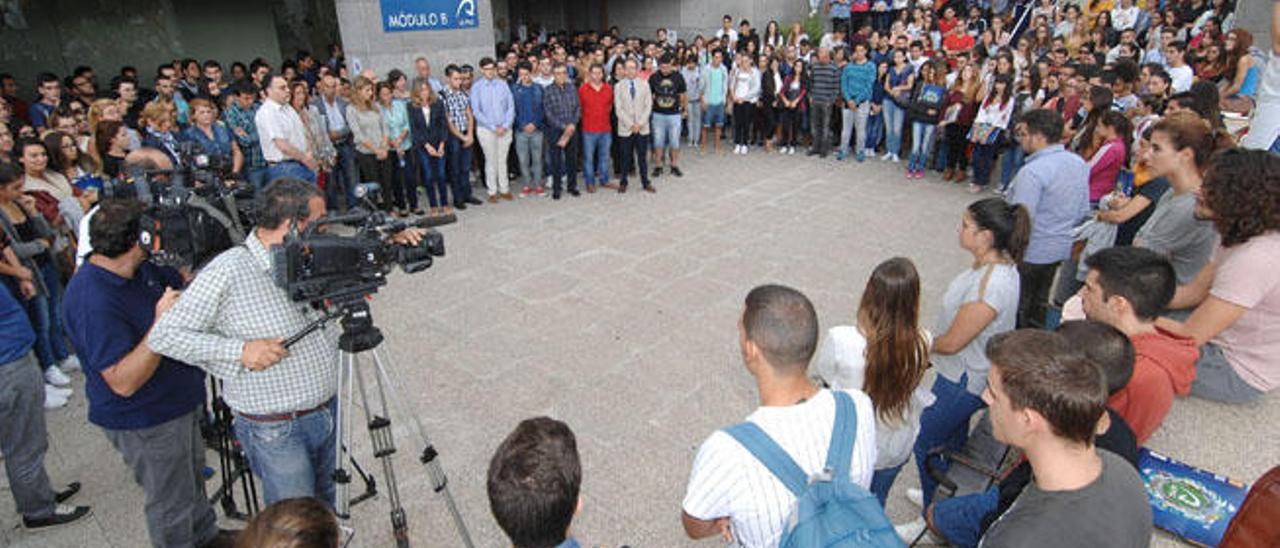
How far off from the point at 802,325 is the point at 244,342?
1.90m

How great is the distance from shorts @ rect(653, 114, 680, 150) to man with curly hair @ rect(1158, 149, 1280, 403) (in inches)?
264

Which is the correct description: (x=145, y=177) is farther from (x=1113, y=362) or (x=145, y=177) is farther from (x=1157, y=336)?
(x=1157, y=336)

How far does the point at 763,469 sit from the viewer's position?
5.46 ft

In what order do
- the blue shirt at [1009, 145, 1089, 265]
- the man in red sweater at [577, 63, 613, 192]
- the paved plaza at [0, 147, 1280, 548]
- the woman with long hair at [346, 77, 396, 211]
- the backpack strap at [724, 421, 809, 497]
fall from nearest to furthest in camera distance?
the backpack strap at [724, 421, 809, 497] < the paved plaza at [0, 147, 1280, 548] < the blue shirt at [1009, 145, 1089, 265] < the woman with long hair at [346, 77, 396, 211] < the man in red sweater at [577, 63, 613, 192]

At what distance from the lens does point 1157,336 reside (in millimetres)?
2572

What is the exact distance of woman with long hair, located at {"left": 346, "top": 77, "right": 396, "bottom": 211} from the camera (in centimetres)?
746

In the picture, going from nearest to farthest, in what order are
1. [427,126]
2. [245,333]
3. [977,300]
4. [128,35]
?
[245,333]
[977,300]
[427,126]
[128,35]

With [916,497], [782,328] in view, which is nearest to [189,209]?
[782,328]

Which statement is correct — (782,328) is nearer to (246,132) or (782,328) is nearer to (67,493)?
(67,493)

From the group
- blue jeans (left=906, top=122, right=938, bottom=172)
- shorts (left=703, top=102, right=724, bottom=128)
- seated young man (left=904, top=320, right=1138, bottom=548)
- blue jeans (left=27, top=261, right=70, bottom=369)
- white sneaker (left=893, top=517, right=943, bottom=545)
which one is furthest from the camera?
shorts (left=703, top=102, right=724, bottom=128)

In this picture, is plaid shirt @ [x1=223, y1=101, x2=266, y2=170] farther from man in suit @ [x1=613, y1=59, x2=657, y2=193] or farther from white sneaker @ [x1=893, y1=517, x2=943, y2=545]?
white sneaker @ [x1=893, y1=517, x2=943, y2=545]

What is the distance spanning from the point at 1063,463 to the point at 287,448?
261 centimetres

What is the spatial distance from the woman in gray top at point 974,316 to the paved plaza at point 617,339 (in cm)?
61

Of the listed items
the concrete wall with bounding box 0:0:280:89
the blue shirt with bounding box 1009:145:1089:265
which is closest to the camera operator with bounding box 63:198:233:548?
the blue shirt with bounding box 1009:145:1089:265
